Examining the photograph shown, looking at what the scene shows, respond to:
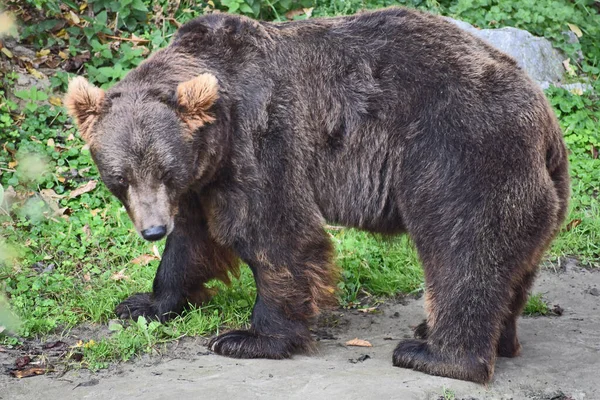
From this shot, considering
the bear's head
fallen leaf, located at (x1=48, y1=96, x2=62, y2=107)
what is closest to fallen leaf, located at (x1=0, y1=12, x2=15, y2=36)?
the bear's head

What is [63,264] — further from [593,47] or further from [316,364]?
[593,47]

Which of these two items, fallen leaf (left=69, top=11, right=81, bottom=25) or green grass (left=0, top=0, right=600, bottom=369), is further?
fallen leaf (left=69, top=11, right=81, bottom=25)

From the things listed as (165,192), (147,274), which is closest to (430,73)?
(165,192)

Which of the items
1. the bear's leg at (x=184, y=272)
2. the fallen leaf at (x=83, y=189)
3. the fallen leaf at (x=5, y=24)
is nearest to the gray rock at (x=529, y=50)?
the fallen leaf at (x=83, y=189)

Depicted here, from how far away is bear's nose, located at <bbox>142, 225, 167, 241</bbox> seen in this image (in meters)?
5.07

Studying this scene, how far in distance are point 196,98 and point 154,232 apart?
828mm

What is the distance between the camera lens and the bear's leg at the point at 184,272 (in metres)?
6.05

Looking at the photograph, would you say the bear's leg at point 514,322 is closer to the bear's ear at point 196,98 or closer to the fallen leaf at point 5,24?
the bear's ear at point 196,98

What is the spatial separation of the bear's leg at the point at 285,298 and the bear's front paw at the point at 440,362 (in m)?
0.62

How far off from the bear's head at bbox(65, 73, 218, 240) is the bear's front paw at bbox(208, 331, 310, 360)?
38.8 inches

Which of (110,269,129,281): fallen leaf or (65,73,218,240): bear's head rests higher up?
(65,73,218,240): bear's head

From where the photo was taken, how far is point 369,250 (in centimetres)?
749

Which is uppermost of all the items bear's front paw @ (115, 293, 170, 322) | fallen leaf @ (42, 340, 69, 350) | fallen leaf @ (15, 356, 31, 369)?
fallen leaf @ (15, 356, 31, 369)

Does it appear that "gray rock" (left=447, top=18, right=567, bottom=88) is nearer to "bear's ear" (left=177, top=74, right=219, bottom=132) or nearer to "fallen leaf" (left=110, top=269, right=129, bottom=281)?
"fallen leaf" (left=110, top=269, right=129, bottom=281)
